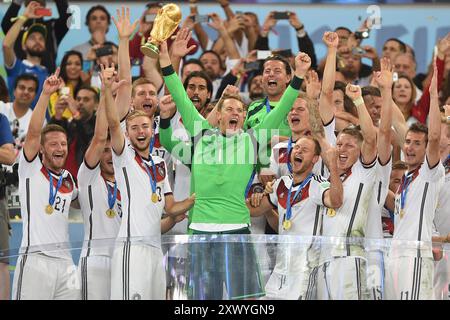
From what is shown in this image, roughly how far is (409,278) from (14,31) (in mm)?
5692

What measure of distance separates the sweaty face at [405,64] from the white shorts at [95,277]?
5.23 meters

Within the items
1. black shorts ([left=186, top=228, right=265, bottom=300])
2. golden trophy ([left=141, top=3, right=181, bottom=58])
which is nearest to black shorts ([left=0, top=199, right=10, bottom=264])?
golden trophy ([left=141, top=3, right=181, bottom=58])

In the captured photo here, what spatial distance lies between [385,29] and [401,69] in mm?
1441

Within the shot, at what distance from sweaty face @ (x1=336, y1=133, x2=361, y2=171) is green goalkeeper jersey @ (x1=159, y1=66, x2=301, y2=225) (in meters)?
0.46

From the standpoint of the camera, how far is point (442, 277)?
6695 mm

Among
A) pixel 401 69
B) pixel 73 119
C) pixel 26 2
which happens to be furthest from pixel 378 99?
pixel 26 2

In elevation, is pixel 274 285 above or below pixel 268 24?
below

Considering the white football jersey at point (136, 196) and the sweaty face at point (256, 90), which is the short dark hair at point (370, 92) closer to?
the sweaty face at point (256, 90)

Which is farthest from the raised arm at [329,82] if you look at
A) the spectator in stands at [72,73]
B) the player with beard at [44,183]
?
the spectator in stands at [72,73]

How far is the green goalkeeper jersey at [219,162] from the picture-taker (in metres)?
8.14

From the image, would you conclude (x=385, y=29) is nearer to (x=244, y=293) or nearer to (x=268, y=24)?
(x=268, y=24)

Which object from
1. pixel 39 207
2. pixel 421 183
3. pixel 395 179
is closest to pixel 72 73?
pixel 39 207

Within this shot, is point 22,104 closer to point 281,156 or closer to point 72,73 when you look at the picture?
point 72,73

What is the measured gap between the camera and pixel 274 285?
6.80 metres
